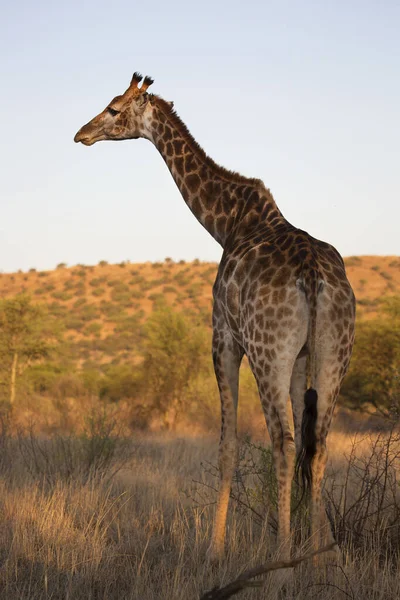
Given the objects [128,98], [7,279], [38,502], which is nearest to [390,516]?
[38,502]

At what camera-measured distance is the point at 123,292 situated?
4931cm

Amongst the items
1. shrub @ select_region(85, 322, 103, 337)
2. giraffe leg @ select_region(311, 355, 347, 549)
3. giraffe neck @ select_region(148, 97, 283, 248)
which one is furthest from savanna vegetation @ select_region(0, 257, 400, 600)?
shrub @ select_region(85, 322, 103, 337)

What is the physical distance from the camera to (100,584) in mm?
4422

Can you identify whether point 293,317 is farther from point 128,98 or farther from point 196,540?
point 128,98

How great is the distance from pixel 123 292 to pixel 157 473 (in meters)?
40.9

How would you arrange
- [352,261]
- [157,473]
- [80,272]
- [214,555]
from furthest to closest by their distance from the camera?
[80,272], [352,261], [157,473], [214,555]

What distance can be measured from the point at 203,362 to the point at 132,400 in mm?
2237

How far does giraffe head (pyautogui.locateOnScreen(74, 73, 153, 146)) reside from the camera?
6574 millimetres

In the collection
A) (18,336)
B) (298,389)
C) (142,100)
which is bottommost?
(18,336)

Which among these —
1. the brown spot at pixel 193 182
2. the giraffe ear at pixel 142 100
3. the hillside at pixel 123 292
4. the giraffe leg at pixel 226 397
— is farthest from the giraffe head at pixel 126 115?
the hillside at pixel 123 292

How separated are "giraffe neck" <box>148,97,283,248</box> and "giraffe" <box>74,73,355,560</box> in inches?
0.5

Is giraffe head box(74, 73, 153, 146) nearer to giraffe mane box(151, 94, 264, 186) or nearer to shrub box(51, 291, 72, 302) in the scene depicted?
giraffe mane box(151, 94, 264, 186)

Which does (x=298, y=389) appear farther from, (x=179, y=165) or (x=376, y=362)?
(x=376, y=362)

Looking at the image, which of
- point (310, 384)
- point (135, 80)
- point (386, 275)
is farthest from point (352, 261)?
point (310, 384)
